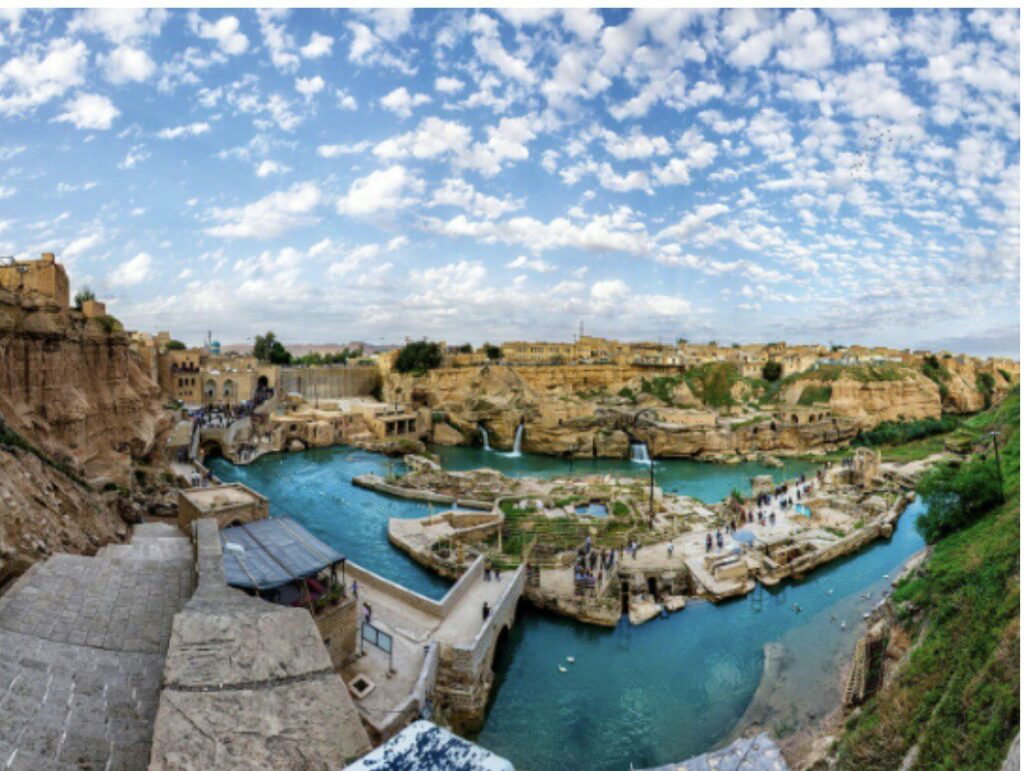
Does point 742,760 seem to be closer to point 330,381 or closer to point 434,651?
point 434,651

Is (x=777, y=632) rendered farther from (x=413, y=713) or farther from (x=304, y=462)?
(x=304, y=462)

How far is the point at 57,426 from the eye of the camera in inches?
694

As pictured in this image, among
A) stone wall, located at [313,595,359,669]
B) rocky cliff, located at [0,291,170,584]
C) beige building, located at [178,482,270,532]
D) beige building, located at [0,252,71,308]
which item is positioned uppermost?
beige building, located at [0,252,71,308]

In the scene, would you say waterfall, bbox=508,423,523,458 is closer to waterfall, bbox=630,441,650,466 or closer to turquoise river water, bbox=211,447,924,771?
waterfall, bbox=630,441,650,466

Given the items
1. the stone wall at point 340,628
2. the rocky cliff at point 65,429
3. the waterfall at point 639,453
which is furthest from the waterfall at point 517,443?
the stone wall at point 340,628

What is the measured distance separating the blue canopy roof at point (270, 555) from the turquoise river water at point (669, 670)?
5.31 metres

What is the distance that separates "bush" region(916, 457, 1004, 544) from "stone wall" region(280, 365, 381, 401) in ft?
185

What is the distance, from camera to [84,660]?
7039 millimetres

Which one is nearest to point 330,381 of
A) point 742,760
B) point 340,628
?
point 340,628

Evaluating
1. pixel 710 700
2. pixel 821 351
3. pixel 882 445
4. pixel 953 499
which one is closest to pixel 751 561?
pixel 953 499

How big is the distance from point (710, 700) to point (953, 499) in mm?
10500

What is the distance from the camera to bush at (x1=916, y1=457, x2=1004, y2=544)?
1695 centimetres

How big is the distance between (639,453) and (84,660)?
138 feet

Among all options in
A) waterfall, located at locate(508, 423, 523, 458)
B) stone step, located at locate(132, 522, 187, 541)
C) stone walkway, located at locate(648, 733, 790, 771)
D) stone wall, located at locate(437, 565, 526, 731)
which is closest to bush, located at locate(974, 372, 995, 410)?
waterfall, located at locate(508, 423, 523, 458)
